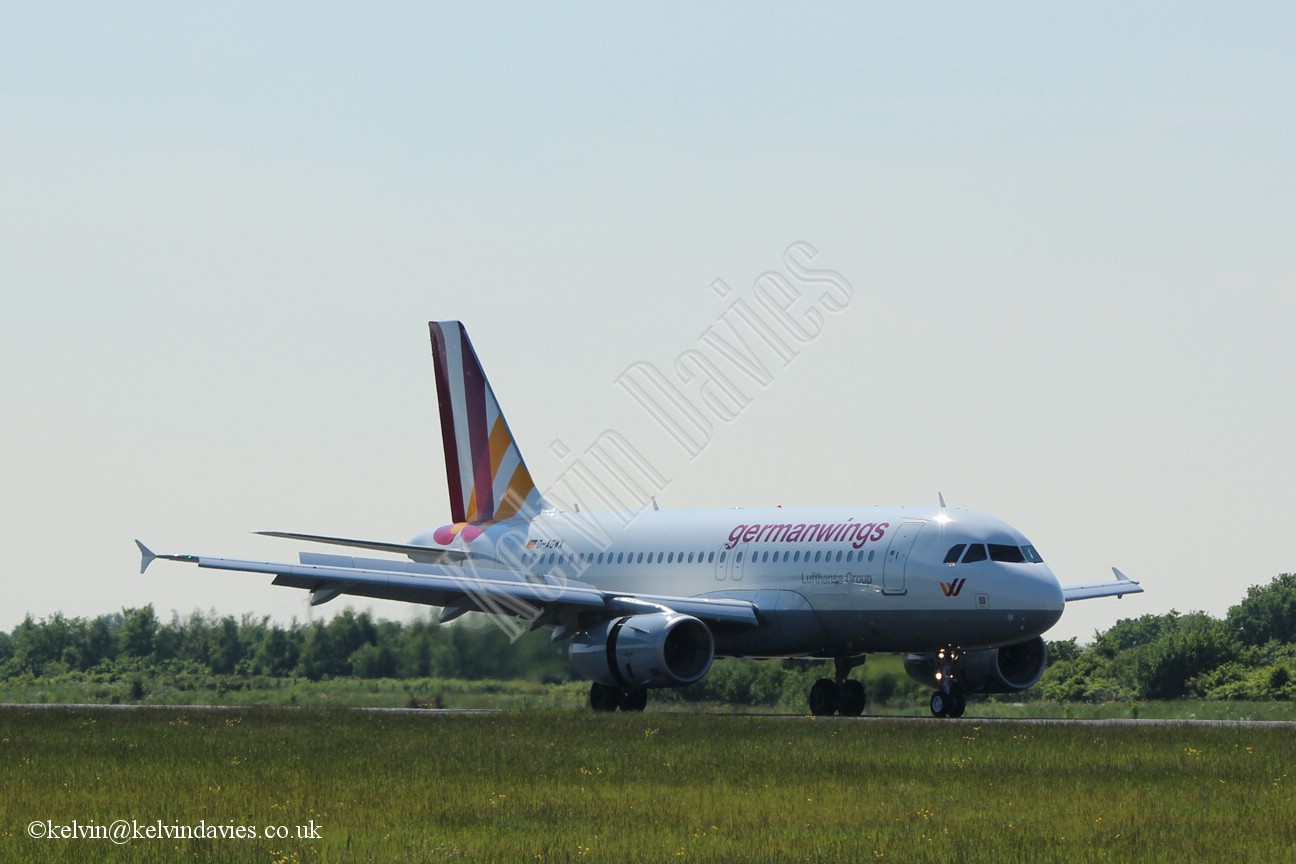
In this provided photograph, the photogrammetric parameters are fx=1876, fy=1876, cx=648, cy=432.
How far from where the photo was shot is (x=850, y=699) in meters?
38.6

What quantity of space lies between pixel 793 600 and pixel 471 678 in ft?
31.6

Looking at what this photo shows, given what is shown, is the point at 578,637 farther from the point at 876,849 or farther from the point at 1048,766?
the point at 876,849

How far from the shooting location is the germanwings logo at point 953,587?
112 ft

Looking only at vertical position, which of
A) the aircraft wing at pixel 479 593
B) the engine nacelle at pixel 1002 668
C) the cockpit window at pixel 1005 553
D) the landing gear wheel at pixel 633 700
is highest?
the cockpit window at pixel 1005 553

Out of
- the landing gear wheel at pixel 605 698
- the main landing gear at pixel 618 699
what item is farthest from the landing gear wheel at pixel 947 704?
the landing gear wheel at pixel 605 698

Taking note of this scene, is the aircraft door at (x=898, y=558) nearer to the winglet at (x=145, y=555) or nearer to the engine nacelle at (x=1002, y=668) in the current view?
the engine nacelle at (x=1002, y=668)

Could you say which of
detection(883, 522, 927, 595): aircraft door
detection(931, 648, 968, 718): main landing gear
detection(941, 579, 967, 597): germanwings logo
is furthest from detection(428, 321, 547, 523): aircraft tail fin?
detection(941, 579, 967, 597): germanwings logo

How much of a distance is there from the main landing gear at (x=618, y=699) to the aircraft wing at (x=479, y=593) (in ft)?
4.74

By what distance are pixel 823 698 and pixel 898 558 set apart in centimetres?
481

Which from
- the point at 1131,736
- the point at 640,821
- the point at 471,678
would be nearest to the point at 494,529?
the point at 471,678

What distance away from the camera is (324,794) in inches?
792

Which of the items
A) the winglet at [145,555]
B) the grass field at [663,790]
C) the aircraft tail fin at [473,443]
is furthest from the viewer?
the aircraft tail fin at [473,443]

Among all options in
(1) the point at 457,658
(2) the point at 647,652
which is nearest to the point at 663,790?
(2) the point at 647,652

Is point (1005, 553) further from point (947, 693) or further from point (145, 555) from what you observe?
point (145, 555)
